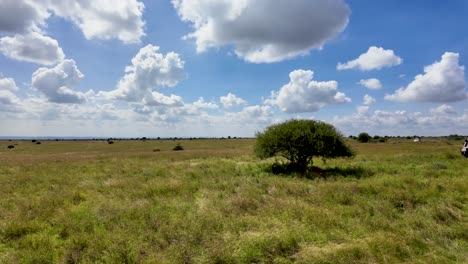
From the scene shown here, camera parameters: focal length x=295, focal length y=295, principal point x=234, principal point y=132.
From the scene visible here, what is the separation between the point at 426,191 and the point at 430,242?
21.4 feet

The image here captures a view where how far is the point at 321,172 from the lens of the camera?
69.6ft

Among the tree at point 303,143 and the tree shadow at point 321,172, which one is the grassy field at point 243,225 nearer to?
the tree shadow at point 321,172

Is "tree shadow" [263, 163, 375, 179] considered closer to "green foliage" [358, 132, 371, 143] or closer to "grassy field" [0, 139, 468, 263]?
"grassy field" [0, 139, 468, 263]

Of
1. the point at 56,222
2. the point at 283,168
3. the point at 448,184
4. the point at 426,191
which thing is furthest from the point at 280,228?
the point at 283,168

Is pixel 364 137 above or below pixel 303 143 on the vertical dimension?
above

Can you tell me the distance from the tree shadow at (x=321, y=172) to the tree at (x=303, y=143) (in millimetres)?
580

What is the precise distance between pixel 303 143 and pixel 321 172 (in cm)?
245

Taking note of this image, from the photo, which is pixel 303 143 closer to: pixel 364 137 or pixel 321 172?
pixel 321 172

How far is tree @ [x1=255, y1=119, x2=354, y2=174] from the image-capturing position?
21.9m

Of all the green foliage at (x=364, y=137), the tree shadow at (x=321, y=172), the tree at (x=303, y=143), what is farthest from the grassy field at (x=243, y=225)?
the green foliage at (x=364, y=137)

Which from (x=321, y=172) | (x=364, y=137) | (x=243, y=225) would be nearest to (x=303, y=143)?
(x=321, y=172)

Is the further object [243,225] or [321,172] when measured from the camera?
[321,172]

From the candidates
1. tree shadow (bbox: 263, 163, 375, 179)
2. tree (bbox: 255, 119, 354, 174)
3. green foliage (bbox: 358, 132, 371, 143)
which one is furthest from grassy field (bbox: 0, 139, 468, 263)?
green foliage (bbox: 358, 132, 371, 143)

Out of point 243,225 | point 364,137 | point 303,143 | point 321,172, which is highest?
point 364,137
